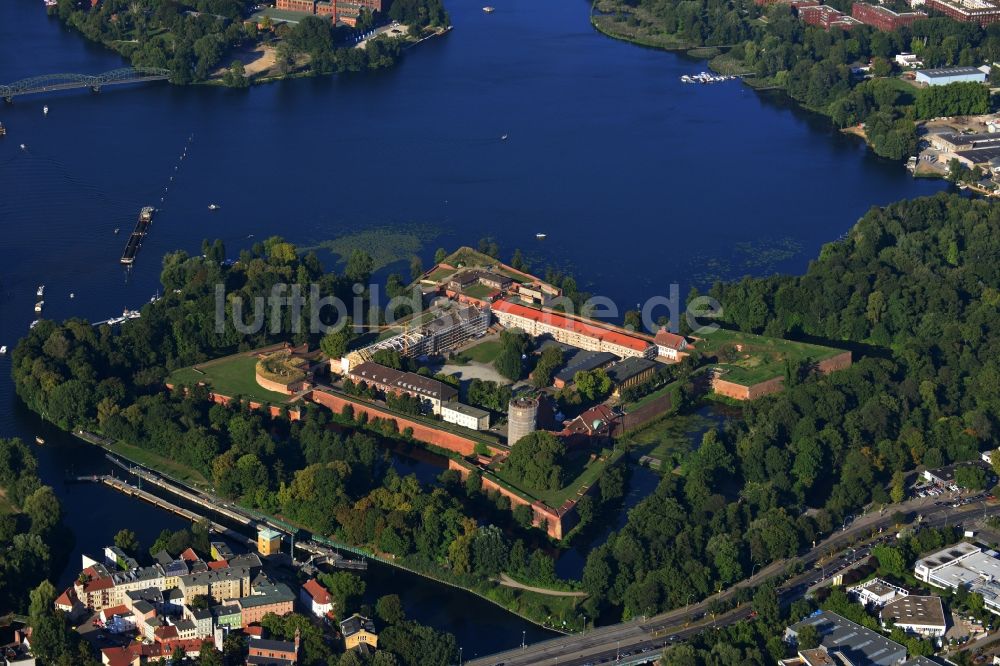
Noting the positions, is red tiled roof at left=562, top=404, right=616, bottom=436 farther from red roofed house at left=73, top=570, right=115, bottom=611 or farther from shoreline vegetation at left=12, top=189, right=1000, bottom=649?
red roofed house at left=73, top=570, right=115, bottom=611

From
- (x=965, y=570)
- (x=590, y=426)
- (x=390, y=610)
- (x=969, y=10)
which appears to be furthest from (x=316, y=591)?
(x=969, y=10)

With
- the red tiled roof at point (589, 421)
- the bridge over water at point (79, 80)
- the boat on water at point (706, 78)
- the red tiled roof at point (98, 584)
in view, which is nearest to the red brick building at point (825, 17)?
the boat on water at point (706, 78)

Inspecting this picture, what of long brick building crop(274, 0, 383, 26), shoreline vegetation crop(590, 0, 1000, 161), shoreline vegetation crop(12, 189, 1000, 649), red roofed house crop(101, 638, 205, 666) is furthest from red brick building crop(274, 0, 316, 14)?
red roofed house crop(101, 638, 205, 666)

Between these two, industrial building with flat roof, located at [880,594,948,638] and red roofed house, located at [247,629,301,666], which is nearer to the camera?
red roofed house, located at [247,629,301,666]

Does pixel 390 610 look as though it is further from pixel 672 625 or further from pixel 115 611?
pixel 672 625

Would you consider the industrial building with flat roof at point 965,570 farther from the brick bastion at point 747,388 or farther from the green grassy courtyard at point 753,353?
the green grassy courtyard at point 753,353

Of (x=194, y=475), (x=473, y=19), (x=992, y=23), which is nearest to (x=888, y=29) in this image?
(x=992, y=23)
